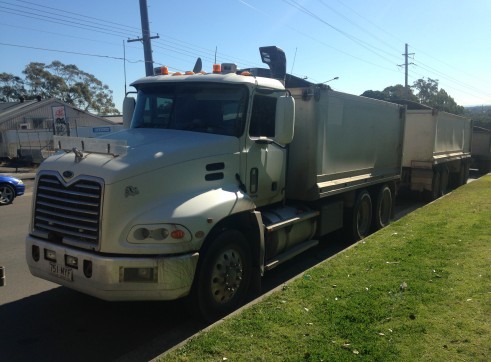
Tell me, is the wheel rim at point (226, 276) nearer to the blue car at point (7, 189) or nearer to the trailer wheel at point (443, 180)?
the blue car at point (7, 189)

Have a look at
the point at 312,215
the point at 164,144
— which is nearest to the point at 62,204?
the point at 164,144

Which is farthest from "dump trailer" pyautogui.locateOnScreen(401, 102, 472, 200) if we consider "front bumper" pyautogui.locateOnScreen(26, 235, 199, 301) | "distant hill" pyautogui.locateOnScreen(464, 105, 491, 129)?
"distant hill" pyautogui.locateOnScreen(464, 105, 491, 129)

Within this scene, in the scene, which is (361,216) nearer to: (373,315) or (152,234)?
(373,315)

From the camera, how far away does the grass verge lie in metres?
3.65

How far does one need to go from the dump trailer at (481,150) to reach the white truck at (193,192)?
22801 mm

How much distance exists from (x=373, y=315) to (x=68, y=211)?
310 centimetres

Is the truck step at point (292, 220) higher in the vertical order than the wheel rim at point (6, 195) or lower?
higher

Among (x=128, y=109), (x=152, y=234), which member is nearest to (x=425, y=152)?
(x=128, y=109)

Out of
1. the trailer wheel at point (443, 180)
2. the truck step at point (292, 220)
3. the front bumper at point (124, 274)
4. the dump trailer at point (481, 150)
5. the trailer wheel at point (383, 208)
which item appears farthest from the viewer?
the dump trailer at point (481, 150)

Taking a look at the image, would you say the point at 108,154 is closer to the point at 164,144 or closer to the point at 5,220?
the point at 164,144

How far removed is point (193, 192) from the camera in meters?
4.48

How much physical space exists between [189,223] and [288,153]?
9.50 ft

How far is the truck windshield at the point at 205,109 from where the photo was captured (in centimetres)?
517

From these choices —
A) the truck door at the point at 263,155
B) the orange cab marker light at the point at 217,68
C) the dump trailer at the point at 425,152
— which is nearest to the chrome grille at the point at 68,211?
the truck door at the point at 263,155
